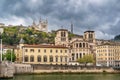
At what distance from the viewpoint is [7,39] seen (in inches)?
6255

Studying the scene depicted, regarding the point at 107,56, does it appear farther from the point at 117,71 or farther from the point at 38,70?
the point at 38,70

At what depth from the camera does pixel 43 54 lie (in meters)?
102

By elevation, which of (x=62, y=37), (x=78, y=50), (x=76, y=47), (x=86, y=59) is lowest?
(x=86, y=59)

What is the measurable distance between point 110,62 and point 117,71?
33.9m

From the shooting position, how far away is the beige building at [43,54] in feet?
326

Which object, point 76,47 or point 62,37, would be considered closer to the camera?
point 76,47

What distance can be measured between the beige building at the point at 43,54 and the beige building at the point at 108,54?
98.8 feet

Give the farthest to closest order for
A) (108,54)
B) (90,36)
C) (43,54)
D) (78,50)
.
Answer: (90,36), (108,54), (78,50), (43,54)

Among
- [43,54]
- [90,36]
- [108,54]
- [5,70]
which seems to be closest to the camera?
[5,70]

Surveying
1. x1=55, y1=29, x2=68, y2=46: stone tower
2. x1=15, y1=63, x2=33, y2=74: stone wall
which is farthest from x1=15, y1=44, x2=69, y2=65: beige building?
x1=55, y1=29, x2=68, y2=46: stone tower

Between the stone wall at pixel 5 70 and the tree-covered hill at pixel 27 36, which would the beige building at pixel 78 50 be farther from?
the stone wall at pixel 5 70

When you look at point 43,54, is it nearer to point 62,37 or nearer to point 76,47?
point 76,47

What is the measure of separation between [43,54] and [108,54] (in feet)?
125

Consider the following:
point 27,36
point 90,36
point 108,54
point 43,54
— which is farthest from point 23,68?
point 27,36
